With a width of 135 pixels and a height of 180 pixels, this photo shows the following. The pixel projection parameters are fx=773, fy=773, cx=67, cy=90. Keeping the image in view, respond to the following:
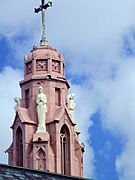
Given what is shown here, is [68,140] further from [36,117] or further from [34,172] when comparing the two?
[34,172]

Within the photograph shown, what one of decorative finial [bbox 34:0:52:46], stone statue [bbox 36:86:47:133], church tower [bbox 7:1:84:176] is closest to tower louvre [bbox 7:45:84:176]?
church tower [bbox 7:1:84:176]

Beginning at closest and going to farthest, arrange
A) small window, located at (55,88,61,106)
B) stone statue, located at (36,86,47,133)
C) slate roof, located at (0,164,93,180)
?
slate roof, located at (0,164,93,180), stone statue, located at (36,86,47,133), small window, located at (55,88,61,106)

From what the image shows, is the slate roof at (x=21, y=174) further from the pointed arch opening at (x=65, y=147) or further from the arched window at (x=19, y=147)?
the arched window at (x=19, y=147)

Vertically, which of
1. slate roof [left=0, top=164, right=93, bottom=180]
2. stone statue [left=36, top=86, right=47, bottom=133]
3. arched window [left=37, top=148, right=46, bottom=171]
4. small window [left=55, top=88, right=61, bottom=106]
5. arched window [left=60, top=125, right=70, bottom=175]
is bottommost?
slate roof [left=0, top=164, right=93, bottom=180]

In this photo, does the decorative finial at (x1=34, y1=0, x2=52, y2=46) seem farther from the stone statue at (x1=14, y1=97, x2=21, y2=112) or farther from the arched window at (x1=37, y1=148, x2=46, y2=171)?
the arched window at (x1=37, y1=148, x2=46, y2=171)

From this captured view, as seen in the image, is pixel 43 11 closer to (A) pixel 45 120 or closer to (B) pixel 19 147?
(A) pixel 45 120

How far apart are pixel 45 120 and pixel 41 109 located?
0.90m

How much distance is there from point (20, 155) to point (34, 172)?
124ft

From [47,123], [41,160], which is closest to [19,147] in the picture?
[47,123]

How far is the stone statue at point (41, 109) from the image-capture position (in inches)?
2163

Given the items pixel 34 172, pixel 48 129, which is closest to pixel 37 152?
pixel 48 129

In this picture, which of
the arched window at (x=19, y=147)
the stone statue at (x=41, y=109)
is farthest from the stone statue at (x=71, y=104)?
the arched window at (x=19, y=147)

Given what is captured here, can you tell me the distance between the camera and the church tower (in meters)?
54.2

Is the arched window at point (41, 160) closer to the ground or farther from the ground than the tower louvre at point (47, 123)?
closer to the ground
